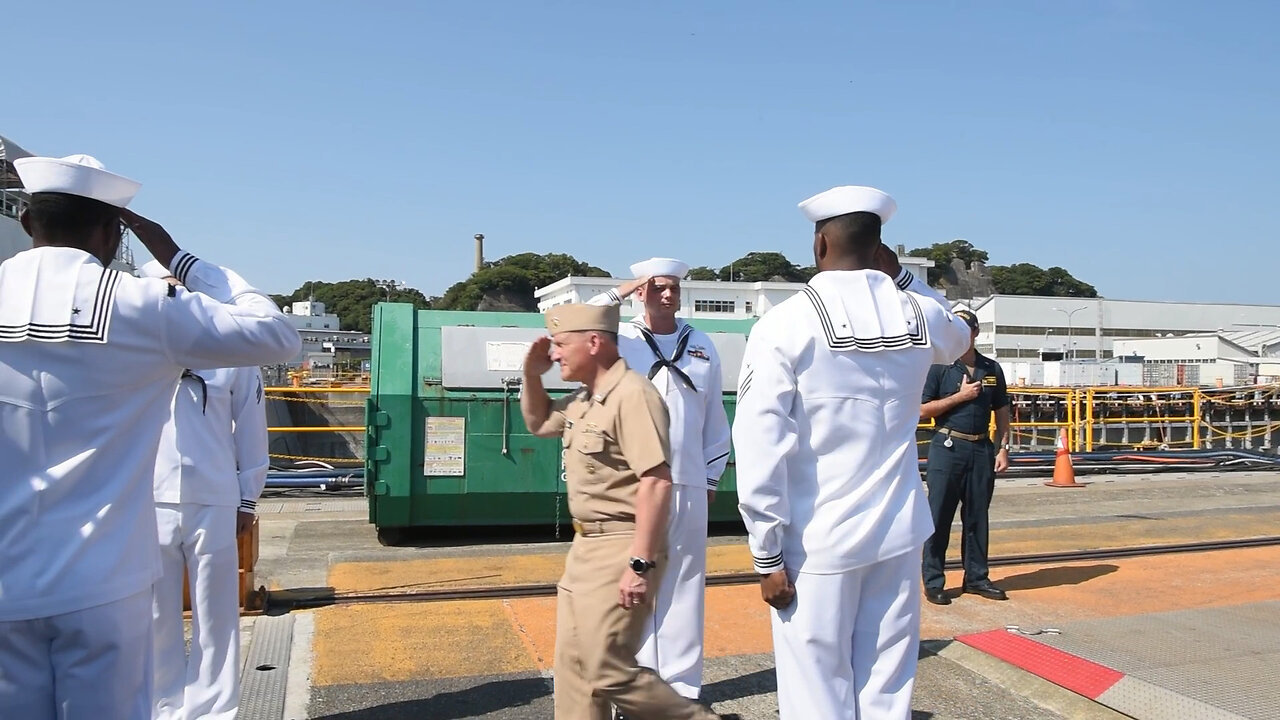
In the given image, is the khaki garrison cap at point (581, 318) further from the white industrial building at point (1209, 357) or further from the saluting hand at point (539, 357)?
the white industrial building at point (1209, 357)

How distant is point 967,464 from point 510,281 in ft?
251

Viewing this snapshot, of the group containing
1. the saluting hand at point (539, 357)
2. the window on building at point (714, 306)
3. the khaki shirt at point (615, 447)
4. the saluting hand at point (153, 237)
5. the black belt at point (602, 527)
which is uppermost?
the window on building at point (714, 306)

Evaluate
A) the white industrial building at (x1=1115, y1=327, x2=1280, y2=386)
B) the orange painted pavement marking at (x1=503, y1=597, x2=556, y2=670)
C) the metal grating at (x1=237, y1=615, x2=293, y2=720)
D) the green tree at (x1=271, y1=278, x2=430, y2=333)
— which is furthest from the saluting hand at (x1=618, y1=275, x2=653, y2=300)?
the green tree at (x1=271, y1=278, x2=430, y2=333)

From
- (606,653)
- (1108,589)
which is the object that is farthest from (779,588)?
(1108,589)

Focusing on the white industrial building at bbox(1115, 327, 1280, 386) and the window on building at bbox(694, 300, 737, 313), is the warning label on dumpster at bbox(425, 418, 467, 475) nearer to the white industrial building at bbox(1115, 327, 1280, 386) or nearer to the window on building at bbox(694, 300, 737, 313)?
the white industrial building at bbox(1115, 327, 1280, 386)

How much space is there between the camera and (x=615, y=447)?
3514 millimetres

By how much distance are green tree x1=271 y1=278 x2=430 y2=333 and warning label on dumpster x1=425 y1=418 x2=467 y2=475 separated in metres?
94.0

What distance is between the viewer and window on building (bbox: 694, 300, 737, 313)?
64000 millimetres

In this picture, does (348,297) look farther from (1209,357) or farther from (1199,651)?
(1199,651)

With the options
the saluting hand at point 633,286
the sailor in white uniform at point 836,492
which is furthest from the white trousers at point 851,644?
the saluting hand at point 633,286

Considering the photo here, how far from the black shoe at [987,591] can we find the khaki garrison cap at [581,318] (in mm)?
4464

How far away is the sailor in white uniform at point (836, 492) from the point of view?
326 cm

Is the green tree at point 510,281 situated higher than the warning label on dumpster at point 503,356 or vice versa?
the green tree at point 510,281

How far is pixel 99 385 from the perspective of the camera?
2.57 metres
